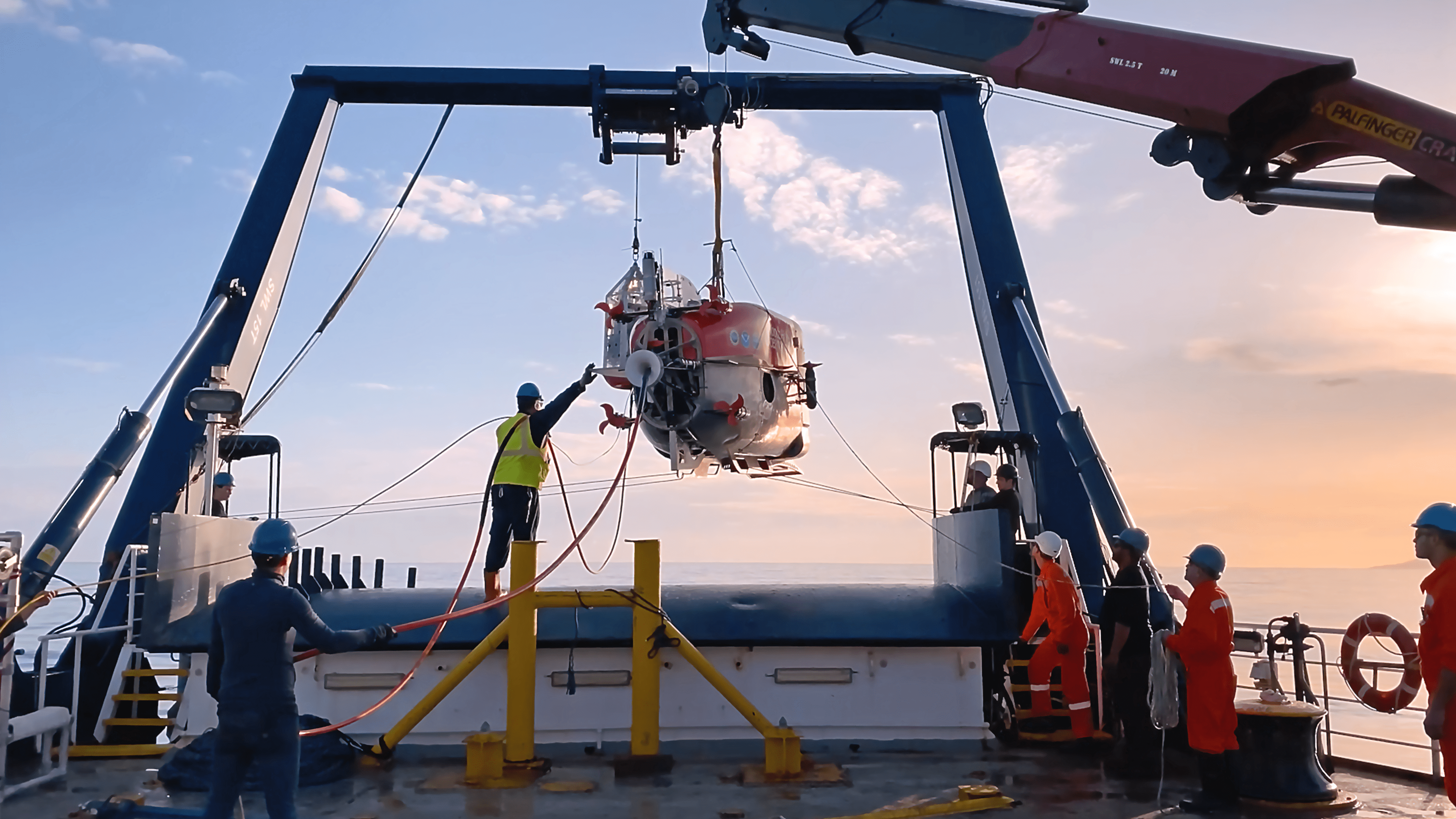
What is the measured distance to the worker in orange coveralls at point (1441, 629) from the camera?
423 centimetres

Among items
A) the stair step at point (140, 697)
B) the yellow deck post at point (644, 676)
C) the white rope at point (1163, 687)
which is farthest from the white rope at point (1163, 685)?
the stair step at point (140, 697)

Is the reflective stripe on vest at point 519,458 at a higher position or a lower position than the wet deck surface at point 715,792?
higher

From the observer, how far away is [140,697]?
25.3ft

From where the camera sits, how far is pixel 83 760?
7336mm

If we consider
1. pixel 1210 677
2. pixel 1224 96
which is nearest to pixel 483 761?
pixel 1210 677

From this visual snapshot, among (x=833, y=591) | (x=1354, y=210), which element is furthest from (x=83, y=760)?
(x=1354, y=210)

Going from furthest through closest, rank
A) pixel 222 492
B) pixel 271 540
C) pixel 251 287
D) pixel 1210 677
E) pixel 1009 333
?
pixel 1009 333
pixel 251 287
pixel 222 492
pixel 1210 677
pixel 271 540

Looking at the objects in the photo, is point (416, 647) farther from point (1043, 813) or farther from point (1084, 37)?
point (1084, 37)

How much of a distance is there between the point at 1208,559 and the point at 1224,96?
2.59 m

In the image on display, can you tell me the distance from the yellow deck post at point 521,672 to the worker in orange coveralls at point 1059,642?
3658mm

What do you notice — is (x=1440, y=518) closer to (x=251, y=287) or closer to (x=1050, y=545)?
(x=1050, y=545)

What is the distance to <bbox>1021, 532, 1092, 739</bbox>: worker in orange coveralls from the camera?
767 centimetres

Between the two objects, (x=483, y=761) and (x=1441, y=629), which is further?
(x=483, y=761)

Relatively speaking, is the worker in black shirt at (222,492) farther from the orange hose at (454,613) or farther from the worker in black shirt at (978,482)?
the worker in black shirt at (978,482)
